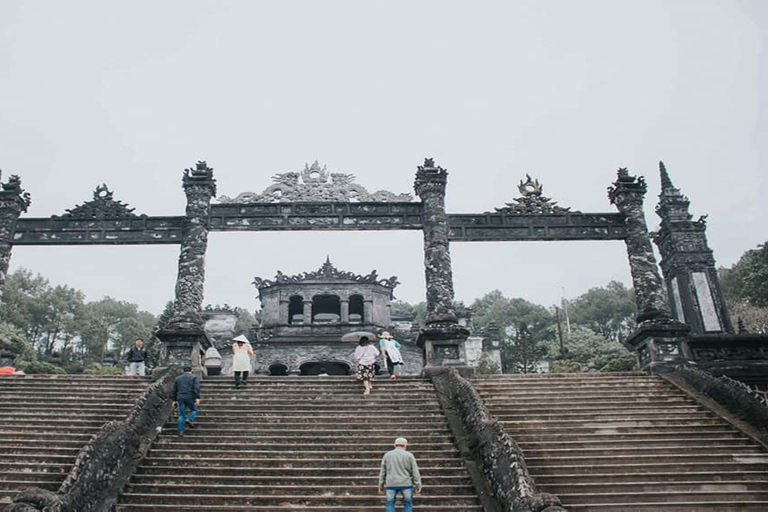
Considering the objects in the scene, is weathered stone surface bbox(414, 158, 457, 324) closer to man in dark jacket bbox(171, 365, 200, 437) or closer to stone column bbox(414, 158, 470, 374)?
stone column bbox(414, 158, 470, 374)

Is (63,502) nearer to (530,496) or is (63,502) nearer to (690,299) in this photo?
(530,496)

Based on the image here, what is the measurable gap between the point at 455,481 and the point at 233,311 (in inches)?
1190

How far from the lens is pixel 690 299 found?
1780 centimetres

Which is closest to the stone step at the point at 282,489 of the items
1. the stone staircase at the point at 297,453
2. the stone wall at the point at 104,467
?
the stone staircase at the point at 297,453

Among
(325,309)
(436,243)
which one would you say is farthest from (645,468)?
(325,309)

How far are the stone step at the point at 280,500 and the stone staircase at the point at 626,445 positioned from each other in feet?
4.29

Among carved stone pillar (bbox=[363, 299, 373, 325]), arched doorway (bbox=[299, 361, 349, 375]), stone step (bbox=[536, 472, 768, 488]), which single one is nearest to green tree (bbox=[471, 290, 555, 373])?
carved stone pillar (bbox=[363, 299, 373, 325])

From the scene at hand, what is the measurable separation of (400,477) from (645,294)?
1083 centimetres

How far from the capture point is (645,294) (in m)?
15.2

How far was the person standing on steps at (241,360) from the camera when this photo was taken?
1177 cm

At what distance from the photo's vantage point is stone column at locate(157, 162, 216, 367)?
1402cm

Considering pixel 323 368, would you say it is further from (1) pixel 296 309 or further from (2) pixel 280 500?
(2) pixel 280 500

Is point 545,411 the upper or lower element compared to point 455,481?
upper

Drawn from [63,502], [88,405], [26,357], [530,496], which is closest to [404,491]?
[530,496]
